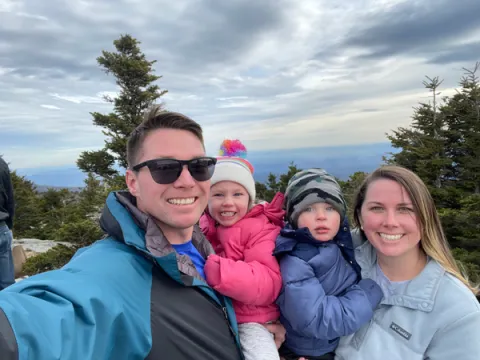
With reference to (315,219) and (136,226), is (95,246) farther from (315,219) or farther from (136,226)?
(315,219)

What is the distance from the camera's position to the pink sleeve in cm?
215

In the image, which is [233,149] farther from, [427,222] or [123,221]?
[427,222]

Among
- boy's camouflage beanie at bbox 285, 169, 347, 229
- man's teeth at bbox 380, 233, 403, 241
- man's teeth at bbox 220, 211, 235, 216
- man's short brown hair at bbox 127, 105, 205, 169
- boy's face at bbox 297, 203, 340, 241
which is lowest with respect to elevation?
man's teeth at bbox 380, 233, 403, 241

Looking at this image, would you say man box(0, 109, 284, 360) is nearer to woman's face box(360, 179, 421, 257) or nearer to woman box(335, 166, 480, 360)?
woman box(335, 166, 480, 360)

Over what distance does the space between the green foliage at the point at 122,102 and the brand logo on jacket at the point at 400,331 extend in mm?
14216

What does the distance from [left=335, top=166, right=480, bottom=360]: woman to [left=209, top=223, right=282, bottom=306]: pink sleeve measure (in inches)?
26.8

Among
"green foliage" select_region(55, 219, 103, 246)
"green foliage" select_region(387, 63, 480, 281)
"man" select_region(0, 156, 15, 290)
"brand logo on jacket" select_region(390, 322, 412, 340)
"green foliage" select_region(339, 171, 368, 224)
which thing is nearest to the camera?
"brand logo on jacket" select_region(390, 322, 412, 340)

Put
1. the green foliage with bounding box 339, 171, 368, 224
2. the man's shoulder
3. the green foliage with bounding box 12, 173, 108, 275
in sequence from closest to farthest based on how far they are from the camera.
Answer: the man's shoulder
the green foliage with bounding box 339, 171, 368, 224
the green foliage with bounding box 12, 173, 108, 275

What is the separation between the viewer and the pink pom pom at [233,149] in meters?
3.25

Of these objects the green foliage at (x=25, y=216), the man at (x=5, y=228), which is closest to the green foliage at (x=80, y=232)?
the man at (x=5, y=228)

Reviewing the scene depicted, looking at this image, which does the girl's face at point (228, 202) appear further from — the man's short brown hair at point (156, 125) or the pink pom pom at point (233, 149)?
the man's short brown hair at point (156, 125)

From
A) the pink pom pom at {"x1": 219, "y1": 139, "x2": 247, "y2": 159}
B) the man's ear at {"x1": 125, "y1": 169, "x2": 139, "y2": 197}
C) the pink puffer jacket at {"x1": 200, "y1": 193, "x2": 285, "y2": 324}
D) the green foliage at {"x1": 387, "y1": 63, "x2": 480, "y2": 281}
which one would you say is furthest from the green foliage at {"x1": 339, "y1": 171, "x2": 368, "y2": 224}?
the green foliage at {"x1": 387, "y1": 63, "x2": 480, "y2": 281}

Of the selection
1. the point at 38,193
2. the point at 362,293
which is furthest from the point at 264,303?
the point at 38,193

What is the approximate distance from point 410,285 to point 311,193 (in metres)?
0.95
